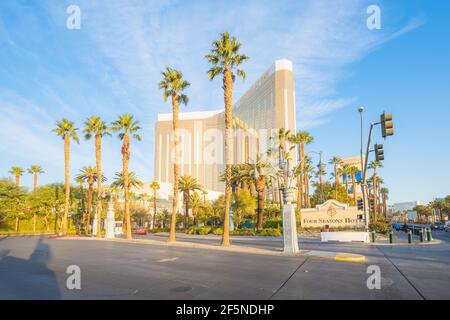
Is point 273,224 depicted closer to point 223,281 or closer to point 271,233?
point 271,233

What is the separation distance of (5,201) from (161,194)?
82.9 m

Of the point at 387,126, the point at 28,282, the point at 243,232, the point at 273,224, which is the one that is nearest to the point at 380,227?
the point at 273,224

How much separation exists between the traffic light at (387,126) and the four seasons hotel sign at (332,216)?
2577 centimetres

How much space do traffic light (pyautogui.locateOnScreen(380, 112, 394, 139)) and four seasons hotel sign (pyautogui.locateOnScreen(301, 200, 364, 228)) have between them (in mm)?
25771

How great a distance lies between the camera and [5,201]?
181 feet

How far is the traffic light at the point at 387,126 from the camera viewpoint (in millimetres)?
14078

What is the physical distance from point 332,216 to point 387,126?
1056 inches

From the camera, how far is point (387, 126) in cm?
1419

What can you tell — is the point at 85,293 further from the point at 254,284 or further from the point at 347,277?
the point at 347,277

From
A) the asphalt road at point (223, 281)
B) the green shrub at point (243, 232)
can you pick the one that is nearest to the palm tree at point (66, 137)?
the green shrub at point (243, 232)

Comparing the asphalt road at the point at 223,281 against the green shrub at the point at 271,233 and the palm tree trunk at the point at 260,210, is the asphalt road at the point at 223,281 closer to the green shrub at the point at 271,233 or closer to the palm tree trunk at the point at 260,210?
the green shrub at the point at 271,233

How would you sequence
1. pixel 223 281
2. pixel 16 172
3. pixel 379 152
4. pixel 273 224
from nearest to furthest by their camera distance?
pixel 223 281 < pixel 379 152 < pixel 273 224 < pixel 16 172

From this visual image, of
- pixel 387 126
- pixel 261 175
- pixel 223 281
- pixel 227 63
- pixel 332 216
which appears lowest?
pixel 223 281
